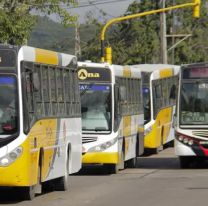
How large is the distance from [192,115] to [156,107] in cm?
811

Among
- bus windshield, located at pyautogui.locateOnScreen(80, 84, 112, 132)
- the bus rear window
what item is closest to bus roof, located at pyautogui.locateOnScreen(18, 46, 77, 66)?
the bus rear window

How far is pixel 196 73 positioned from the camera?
24.9 metres

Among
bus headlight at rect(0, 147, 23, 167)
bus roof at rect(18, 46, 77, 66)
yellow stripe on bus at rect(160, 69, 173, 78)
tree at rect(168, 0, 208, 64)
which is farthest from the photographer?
tree at rect(168, 0, 208, 64)

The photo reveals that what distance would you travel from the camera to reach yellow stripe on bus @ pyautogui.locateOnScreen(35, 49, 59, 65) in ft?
51.1

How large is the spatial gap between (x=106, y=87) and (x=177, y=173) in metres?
2.94

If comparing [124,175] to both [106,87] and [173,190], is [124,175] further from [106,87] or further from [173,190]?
[173,190]

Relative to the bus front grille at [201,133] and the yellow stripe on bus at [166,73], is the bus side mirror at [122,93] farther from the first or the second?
the yellow stripe on bus at [166,73]

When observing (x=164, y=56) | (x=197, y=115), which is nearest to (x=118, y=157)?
(x=197, y=115)

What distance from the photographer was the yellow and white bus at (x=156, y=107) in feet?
105

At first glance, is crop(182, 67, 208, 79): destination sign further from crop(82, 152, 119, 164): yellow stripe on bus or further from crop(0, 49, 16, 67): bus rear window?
crop(0, 49, 16, 67): bus rear window

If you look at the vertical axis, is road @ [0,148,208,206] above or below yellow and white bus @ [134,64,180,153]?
below

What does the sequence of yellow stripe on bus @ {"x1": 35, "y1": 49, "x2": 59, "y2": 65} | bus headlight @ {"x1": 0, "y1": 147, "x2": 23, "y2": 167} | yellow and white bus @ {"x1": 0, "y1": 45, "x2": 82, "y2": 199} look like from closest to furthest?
1. bus headlight @ {"x1": 0, "y1": 147, "x2": 23, "y2": 167}
2. yellow and white bus @ {"x1": 0, "y1": 45, "x2": 82, "y2": 199}
3. yellow stripe on bus @ {"x1": 35, "y1": 49, "x2": 59, "y2": 65}

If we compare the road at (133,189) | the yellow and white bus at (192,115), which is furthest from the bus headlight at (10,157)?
the yellow and white bus at (192,115)

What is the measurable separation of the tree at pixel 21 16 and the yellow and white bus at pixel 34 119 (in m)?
4.57
